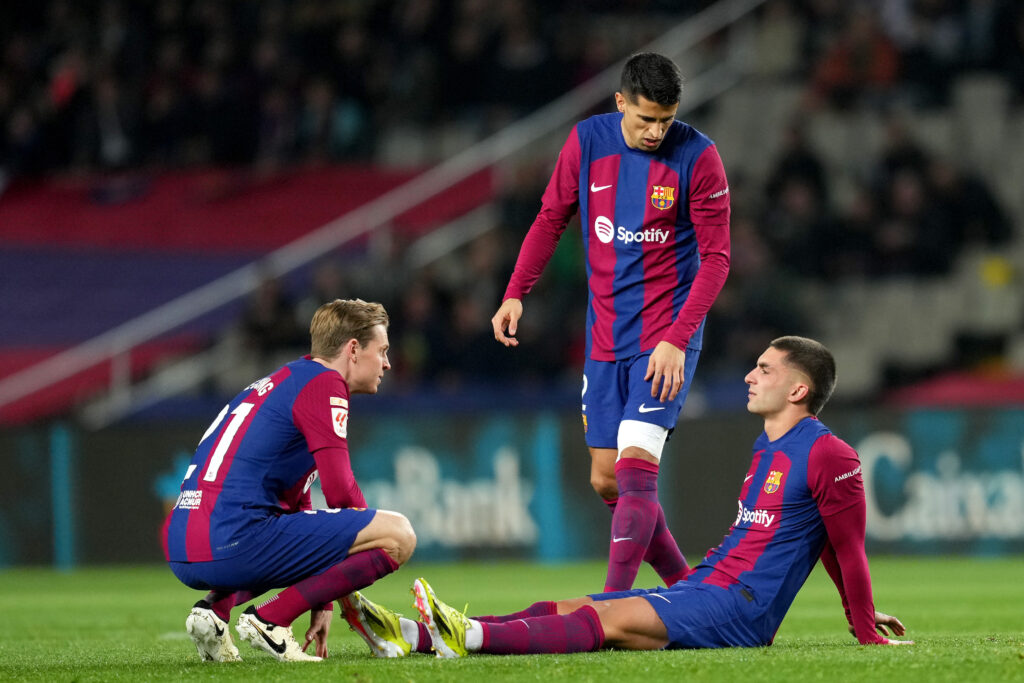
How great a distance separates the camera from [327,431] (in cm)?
529

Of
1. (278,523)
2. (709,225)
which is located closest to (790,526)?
(709,225)

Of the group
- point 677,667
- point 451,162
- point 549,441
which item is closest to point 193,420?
point 549,441

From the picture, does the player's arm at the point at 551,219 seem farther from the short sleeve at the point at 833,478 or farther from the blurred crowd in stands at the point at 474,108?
the blurred crowd in stands at the point at 474,108

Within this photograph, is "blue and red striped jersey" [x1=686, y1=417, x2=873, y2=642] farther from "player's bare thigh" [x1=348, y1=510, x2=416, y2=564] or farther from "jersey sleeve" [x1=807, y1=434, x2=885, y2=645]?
"player's bare thigh" [x1=348, y1=510, x2=416, y2=564]

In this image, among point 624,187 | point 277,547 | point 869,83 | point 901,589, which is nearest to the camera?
point 277,547

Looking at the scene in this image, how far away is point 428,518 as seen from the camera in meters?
12.9

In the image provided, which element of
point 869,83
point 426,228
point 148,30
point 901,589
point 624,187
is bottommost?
point 901,589

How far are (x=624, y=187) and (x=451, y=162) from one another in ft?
40.4

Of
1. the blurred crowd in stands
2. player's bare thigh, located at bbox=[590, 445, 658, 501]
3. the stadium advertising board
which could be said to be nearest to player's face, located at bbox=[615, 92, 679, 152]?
player's bare thigh, located at bbox=[590, 445, 658, 501]

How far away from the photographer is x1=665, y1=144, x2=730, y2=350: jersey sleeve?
588cm

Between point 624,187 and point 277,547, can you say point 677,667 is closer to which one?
point 277,547

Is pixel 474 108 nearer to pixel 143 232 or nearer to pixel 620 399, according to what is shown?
pixel 143 232

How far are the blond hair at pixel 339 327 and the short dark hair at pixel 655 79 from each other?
49.6 inches

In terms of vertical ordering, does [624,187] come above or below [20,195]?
below
